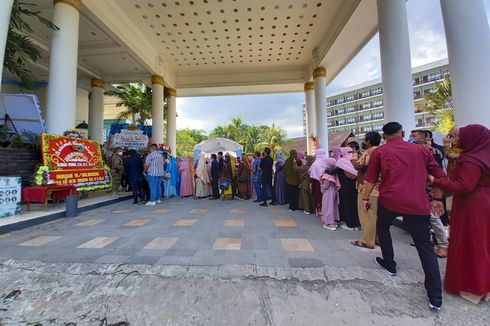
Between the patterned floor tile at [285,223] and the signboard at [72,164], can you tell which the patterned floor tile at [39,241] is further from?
the patterned floor tile at [285,223]

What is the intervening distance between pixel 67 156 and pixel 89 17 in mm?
5057

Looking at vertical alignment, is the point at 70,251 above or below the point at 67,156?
below

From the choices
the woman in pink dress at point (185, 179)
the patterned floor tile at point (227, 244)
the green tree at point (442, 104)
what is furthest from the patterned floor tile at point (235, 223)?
the green tree at point (442, 104)

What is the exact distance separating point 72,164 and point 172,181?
3187 mm

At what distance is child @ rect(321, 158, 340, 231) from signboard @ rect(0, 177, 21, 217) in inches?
236

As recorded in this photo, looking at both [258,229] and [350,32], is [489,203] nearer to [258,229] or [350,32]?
[258,229]

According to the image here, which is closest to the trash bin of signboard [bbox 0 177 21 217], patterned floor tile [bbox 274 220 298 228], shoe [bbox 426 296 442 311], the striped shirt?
signboard [bbox 0 177 21 217]

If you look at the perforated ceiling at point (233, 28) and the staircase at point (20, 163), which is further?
the perforated ceiling at point (233, 28)

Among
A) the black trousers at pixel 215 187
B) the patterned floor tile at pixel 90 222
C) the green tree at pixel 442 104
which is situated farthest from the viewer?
the green tree at pixel 442 104

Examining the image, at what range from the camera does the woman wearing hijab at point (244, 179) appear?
24.8 ft

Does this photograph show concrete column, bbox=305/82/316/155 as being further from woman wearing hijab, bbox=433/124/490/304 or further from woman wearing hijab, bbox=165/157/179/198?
woman wearing hijab, bbox=433/124/490/304

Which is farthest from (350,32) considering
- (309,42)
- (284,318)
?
(284,318)

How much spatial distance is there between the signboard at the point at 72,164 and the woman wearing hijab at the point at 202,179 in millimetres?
2768

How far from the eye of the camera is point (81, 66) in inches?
463
